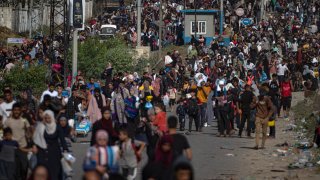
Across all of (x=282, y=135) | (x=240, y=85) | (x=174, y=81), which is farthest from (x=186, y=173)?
(x=174, y=81)

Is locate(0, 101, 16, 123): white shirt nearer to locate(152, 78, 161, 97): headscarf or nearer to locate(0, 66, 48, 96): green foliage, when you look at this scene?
locate(0, 66, 48, 96): green foliage

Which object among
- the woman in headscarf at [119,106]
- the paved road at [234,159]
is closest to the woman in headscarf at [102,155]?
the paved road at [234,159]

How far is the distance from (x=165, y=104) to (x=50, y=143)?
19485 mm

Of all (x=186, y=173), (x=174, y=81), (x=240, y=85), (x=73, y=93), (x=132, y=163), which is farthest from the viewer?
(x=174, y=81)

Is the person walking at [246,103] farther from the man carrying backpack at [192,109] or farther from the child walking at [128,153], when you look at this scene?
the child walking at [128,153]

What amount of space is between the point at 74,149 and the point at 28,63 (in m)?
10.8

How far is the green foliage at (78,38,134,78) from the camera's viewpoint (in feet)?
150

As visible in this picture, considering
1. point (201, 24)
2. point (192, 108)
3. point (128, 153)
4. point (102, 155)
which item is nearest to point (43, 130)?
point (128, 153)

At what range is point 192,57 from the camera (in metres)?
52.1

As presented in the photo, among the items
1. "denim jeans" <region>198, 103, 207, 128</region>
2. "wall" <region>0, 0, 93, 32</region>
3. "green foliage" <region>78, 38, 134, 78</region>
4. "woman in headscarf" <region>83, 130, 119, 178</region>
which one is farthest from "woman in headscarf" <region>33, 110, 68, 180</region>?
"wall" <region>0, 0, 93, 32</region>

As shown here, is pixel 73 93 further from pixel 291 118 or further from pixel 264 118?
pixel 291 118

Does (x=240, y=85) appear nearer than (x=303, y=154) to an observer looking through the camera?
No

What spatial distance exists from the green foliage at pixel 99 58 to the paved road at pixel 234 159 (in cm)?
1285

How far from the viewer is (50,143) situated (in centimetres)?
1989
